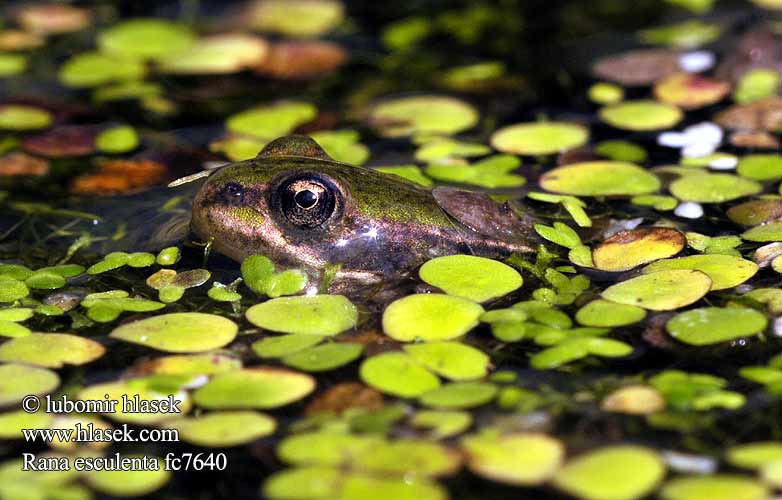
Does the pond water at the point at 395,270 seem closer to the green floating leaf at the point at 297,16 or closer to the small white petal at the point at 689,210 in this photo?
the small white petal at the point at 689,210

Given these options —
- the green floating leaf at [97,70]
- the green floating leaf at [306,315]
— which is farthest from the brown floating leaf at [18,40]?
the green floating leaf at [306,315]

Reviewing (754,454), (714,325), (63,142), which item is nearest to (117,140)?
(63,142)

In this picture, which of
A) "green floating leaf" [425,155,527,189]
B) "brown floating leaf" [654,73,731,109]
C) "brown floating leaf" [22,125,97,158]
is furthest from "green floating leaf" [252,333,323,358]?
"brown floating leaf" [654,73,731,109]

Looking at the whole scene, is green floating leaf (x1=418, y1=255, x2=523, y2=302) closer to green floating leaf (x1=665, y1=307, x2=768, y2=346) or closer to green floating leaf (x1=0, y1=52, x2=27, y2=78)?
green floating leaf (x1=665, y1=307, x2=768, y2=346)

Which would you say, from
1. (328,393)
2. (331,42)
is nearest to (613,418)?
(328,393)

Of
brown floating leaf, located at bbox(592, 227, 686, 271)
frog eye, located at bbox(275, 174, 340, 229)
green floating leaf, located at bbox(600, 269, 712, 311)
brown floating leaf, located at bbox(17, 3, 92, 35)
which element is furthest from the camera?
brown floating leaf, located at bbox(17, 3, 92, 35)

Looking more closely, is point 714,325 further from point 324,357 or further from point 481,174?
point 481,174

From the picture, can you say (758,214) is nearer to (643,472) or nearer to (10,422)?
(643,472)
